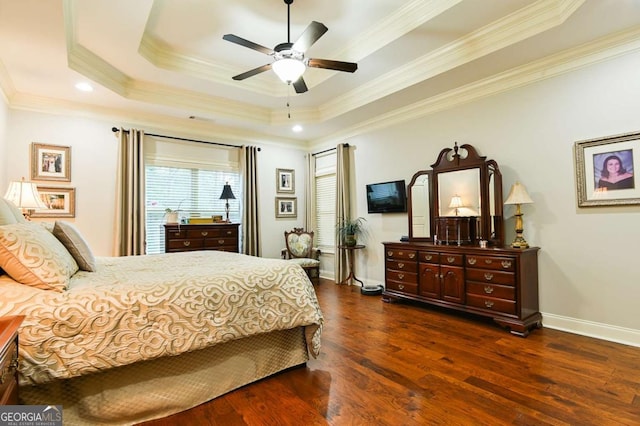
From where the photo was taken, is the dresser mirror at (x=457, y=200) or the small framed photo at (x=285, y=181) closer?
the dresser mirror at (x=457, y=200)

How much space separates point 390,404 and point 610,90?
11.3 feet

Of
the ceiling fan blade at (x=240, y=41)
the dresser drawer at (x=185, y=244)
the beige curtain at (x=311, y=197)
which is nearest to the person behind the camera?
the ceiling fan blade at (x=240, y=41)

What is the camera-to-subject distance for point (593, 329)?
10.1 ft

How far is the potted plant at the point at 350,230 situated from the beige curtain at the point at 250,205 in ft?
4.79

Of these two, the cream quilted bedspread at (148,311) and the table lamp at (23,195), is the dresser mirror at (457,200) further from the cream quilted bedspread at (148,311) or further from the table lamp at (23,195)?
the table lamp at (23,195)

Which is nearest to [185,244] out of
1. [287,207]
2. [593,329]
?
[287,207]

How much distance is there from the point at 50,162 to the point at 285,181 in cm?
355

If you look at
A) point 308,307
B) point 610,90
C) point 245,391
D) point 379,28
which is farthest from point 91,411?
point 610,90

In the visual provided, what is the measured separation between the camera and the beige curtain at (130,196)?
4.48 meters

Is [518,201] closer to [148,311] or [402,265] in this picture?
[402,265]

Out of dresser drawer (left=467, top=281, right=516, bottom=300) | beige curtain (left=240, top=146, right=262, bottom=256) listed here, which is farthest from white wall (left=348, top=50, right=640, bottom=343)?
beige curtain (left=240, top=146, right=262, bottom=256)

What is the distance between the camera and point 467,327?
11.0 ft

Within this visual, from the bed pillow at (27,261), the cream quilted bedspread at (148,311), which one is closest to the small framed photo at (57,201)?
the cream quilted bedspread at (148,311)

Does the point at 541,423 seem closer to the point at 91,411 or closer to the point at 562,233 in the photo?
the point at 562,233
